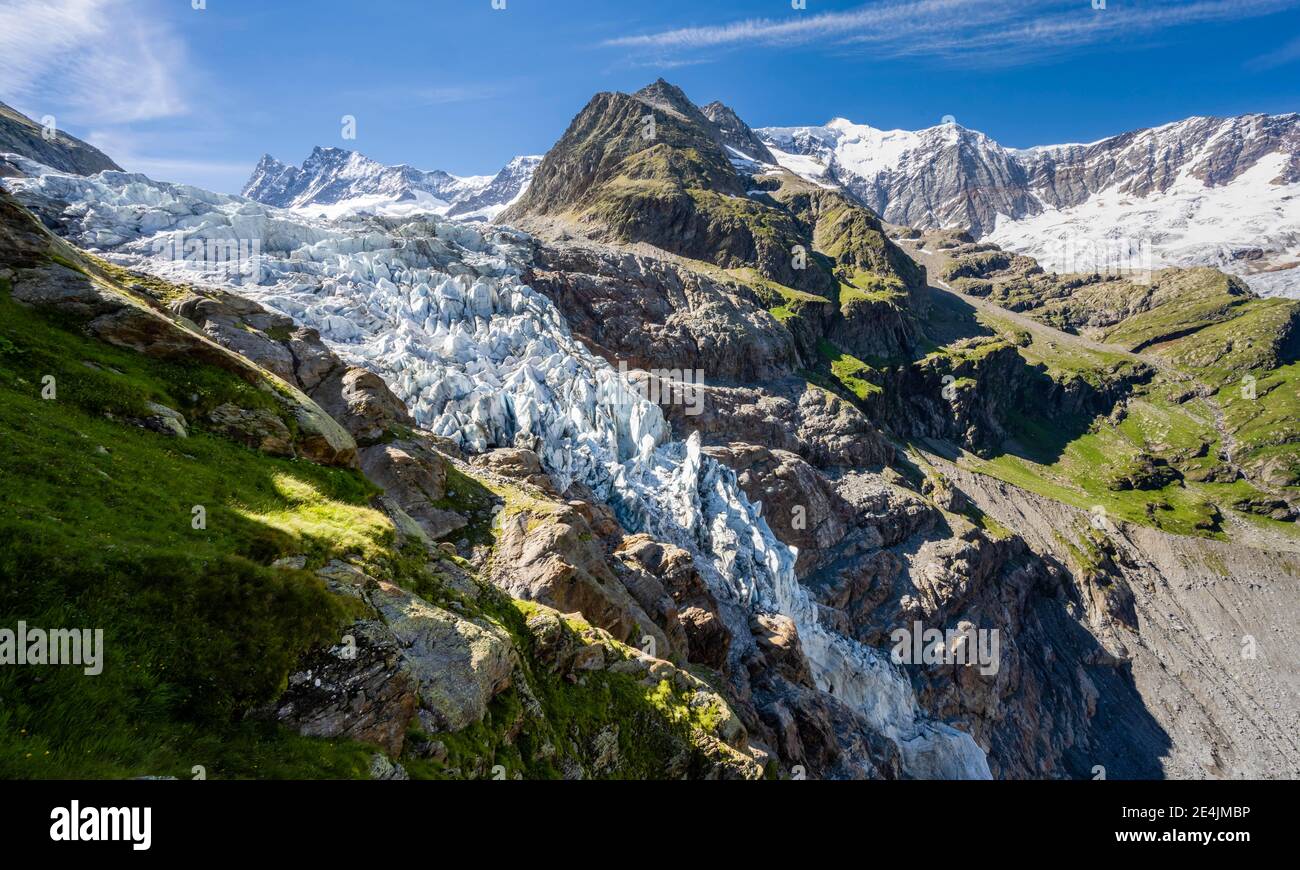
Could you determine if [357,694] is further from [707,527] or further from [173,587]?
[707,527]

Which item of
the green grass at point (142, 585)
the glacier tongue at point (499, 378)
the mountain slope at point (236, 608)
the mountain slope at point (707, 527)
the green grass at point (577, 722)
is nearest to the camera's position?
the green grass at point (142, 585)

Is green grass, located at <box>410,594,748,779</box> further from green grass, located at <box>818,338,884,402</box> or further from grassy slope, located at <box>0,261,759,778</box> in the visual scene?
green grass, located at <box>818,338,884,402</box>

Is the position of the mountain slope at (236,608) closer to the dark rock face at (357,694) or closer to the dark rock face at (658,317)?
the dark rock face at (357,694)

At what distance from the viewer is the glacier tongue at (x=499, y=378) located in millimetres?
59531

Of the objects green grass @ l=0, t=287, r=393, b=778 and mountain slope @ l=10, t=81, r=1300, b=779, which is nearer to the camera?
green grass @ l=0, t=287, r=393, b=778

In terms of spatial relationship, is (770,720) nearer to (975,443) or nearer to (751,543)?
(751,543)

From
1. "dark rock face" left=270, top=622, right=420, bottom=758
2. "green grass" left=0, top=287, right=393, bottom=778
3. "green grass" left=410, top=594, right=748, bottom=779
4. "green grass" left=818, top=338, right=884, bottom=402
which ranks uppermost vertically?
"green grass" left=818, top=338, right=884, bottom=402

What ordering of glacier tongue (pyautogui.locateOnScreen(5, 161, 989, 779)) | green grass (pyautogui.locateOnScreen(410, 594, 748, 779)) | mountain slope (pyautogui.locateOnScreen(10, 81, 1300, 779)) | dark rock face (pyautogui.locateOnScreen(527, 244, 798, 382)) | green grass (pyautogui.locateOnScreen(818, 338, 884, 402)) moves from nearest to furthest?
green grass (pyautogui.locateOnScreen(410, 594, 748, 779)), mountain slope (pyautogui.locateOnScreen(10, 81, 1300, 779)), glacier tongue (pyautogui.locateOnScreen(5, 161, 989, 779)), dark rock face (pyautogui.locateOnScreen(527, 244, 798, 382)), green grass (pyautogui.locateOnScreen(818, 338, 884, 402))

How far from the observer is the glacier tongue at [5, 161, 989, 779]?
59.5 metres

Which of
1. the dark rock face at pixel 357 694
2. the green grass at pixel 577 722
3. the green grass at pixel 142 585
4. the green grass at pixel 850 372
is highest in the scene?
the green grass at pixel 850 372

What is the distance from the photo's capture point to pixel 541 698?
17359 mm

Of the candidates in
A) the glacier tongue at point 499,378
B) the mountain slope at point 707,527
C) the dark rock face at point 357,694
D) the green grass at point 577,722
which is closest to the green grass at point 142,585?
the dark rock face at point 357,694

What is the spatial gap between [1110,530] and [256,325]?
200 meters

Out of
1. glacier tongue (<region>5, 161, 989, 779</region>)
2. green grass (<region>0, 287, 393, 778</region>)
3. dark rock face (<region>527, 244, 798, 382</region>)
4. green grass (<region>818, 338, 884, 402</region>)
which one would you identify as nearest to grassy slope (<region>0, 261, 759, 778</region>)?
green grass (<region>0, 287, 393, 778</region>)
